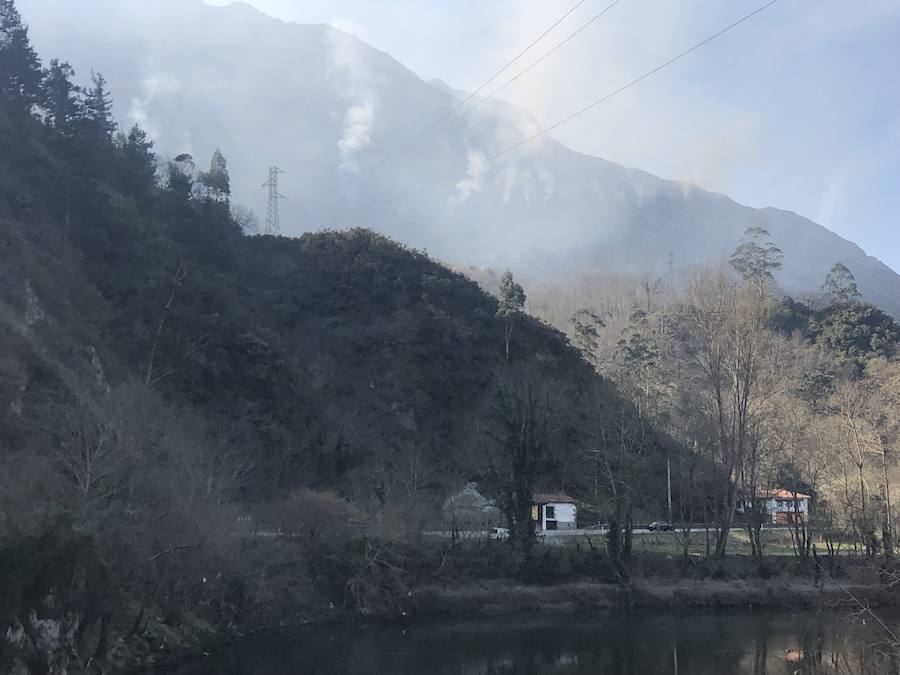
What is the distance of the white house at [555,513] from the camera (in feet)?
166

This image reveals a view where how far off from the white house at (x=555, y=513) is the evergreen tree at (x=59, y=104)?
4746cm

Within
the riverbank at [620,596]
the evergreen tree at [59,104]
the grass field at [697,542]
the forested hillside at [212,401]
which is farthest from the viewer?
the evergreen tree at [59,104]

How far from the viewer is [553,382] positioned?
6019 centimetres

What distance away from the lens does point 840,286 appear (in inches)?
4291

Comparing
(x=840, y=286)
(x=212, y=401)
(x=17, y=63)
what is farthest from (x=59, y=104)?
(x=840, y=286)

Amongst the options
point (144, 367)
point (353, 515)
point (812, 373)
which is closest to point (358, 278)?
point (144, 367)

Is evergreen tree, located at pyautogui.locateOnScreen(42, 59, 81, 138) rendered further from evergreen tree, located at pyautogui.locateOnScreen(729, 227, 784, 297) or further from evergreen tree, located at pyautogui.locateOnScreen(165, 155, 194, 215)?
evergreen tree, located at pyautogui.locateOnScreen(729, 227, 784, 297)

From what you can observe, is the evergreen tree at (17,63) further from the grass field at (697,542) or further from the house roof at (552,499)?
the grass field at (697,542)

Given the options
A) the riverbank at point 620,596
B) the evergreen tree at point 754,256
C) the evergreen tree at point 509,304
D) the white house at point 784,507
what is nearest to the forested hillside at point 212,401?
the evergreen tree at point 509,304

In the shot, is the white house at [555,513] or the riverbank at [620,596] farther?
the white house at [555,513]

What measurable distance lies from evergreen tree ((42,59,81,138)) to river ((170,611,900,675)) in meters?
47.9

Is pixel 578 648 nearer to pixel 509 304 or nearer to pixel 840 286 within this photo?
pixel 509 304

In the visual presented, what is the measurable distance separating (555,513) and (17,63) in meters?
56.1

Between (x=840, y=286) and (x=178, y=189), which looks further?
(x=840, y=286)
